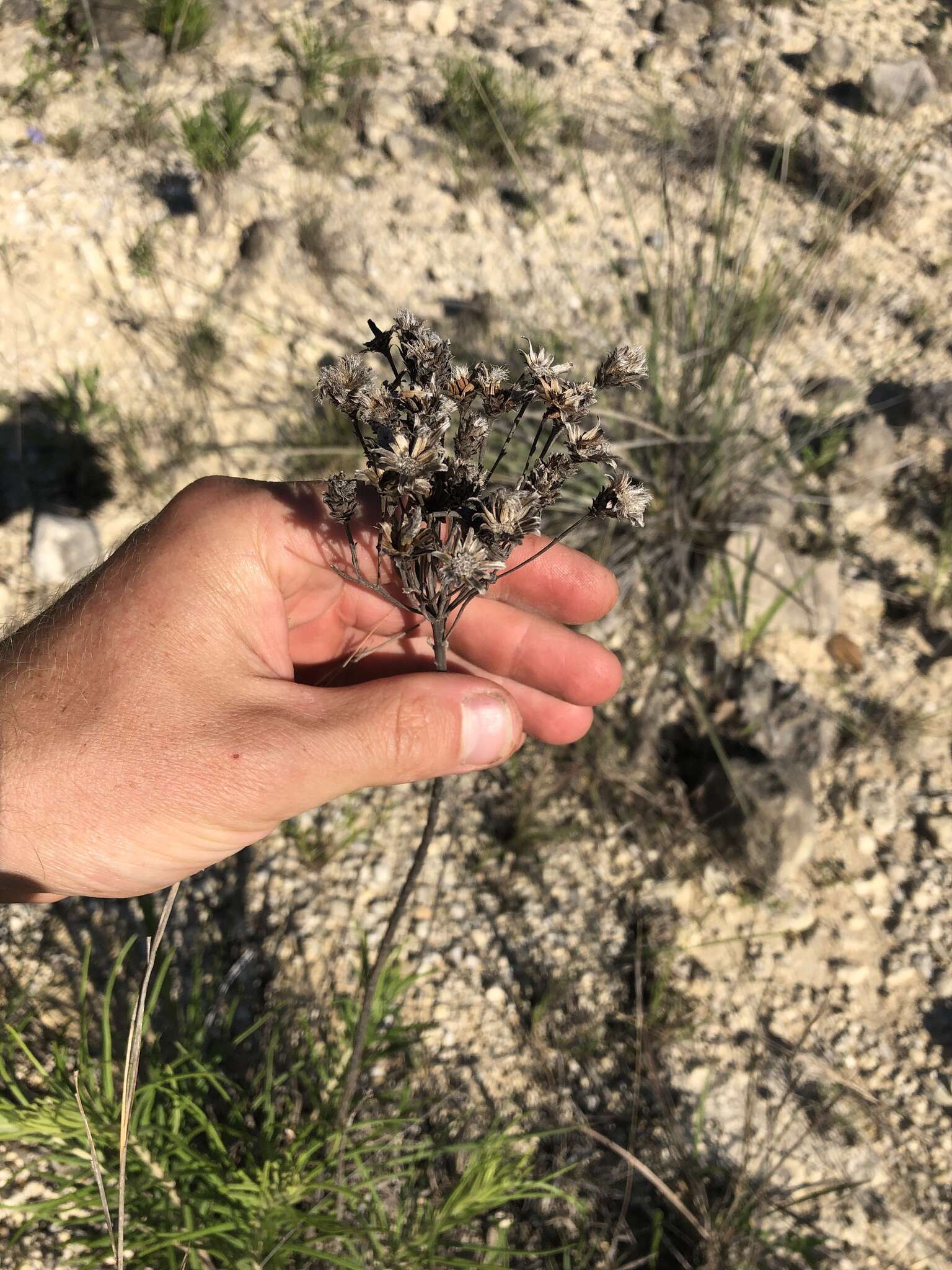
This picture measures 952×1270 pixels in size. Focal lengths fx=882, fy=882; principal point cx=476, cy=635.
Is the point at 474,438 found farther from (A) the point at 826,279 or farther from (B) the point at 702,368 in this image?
(A) the point at 826,279

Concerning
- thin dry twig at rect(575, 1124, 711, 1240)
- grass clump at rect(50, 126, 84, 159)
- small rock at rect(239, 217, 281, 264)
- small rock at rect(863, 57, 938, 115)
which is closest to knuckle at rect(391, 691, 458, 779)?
thin dry twig at rect(575, 1124, 711, 1240)

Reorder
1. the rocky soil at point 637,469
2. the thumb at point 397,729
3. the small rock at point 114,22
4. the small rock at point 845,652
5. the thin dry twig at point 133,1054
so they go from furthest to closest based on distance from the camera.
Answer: the small rock at point 114,22, the small rock at point 845,652, the rocky soil at point 637,469, the thumb at point 397,729, the thin dry twig at point 133,1054

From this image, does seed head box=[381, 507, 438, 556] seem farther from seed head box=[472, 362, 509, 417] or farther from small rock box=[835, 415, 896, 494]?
small rock box=[835, 415, 896, 494]

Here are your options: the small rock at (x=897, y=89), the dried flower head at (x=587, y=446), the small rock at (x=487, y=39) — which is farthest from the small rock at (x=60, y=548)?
the small rock at (x=897, y=89)

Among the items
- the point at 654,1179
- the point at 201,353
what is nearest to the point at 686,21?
the point at 201,353

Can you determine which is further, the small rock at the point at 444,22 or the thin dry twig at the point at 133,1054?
the small rock at the point at 444,22

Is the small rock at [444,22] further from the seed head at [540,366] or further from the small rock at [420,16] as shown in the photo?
the seed head at [540,366]

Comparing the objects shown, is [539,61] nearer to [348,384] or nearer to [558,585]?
[558,585]

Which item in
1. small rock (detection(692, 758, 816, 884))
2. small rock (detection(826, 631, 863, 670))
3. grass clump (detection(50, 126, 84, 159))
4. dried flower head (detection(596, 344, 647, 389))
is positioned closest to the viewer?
dried flower head (detection(596, 344, 647, 389))
